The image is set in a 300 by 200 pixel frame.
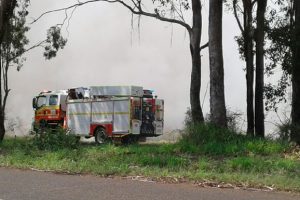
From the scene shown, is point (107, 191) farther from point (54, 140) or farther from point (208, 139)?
point (54, 140)

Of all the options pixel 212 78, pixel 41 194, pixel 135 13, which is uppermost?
pixel 135 13

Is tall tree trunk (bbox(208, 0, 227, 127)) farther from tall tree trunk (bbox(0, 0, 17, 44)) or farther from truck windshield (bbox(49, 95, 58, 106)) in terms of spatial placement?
truck windshield (bbox(49, 95, 58, 106))

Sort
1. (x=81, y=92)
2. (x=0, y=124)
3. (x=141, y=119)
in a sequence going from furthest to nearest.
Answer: (x=81, y=92) < (x=141, y=119) < (x=0, y=124)

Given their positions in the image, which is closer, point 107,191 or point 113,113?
point 107,191

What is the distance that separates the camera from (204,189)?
31.8 ft

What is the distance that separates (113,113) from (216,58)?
11355 mm

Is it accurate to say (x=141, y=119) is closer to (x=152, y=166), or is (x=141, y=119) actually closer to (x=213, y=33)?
(x=213, y=33)

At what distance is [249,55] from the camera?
2644 centimetres

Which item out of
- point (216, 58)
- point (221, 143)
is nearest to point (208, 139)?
point (221, 143)

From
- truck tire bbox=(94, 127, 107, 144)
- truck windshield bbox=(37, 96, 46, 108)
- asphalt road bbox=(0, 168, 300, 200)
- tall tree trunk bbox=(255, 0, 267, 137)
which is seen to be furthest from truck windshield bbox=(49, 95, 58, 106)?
asphalt road bbox=(0, 168, 300, 200)

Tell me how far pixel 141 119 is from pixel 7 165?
15616mm

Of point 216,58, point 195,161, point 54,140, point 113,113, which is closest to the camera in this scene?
point 195,161

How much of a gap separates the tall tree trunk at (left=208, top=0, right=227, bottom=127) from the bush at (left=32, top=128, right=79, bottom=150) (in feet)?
15.2

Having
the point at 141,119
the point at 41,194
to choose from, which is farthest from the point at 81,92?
the point at 41,194
